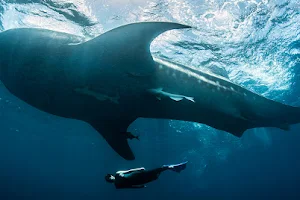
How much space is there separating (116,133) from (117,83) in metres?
1.70

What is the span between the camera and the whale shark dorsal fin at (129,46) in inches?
141

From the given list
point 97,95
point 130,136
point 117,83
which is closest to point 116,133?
point 130,136

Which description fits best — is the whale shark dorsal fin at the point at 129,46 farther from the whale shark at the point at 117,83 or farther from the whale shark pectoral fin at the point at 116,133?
the whale shark pectoral fin at the point at 116,133

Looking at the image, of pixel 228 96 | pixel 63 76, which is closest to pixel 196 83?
pixel 228 96

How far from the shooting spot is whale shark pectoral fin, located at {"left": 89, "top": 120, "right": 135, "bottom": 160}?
216 inches

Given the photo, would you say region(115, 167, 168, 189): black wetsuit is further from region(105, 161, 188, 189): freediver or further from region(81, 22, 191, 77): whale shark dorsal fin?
region(81, 22, 191, 77): whale shark dorsal fin

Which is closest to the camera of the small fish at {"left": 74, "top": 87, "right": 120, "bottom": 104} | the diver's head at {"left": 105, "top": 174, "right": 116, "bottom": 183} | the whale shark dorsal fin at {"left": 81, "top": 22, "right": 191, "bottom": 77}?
the diver's head at {"left": 105, "top": 174, "right": 116, "bottom": 183}

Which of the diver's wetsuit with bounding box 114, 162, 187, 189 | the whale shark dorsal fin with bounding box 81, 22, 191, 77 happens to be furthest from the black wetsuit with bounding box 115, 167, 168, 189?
the whale shark dorsal fin with bounding box 81, 22, 191, 77

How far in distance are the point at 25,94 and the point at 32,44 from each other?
116 cm

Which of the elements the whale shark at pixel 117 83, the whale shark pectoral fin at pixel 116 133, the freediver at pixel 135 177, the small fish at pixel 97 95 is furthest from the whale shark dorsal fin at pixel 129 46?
the freediver at pixel 135 177

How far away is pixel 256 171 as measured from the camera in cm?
8219

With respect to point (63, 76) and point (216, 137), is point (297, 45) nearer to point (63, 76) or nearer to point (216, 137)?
point (63, 76)

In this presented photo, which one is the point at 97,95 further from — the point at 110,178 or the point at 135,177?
the point at 135,177

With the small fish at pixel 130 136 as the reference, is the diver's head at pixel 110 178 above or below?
above
